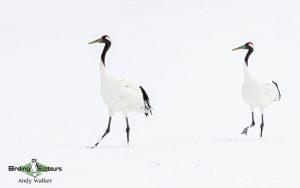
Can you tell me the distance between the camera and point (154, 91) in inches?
1061

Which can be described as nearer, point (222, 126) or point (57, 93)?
point (222, 126)

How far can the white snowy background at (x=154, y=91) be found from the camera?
13578 millimetres

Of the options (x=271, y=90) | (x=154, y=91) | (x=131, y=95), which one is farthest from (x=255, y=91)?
(x=154, y=91)

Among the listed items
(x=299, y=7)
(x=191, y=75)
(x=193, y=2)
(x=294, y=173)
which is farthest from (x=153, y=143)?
(x=193, y=2)

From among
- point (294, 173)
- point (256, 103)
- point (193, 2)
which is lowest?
point (294, 173)

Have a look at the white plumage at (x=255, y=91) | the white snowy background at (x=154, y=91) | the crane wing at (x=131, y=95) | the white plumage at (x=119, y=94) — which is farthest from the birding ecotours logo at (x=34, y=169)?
the white plumage at (x=255, y=91)

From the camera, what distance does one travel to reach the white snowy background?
44.5ft

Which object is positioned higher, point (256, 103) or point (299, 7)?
point (299, 7)

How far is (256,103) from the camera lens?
18625 mm

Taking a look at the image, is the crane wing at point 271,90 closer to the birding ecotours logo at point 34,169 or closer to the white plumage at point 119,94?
the white plumage at point 119,94

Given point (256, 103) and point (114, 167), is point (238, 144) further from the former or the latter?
point (114, 167)

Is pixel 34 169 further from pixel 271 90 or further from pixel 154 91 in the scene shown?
pixel 154 91

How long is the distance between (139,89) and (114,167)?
357 centimetres

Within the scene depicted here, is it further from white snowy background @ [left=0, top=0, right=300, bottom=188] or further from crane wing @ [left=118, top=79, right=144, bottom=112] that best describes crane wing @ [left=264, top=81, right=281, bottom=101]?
crane wing @ [left=118, top=79, right=144, bottom=112]
